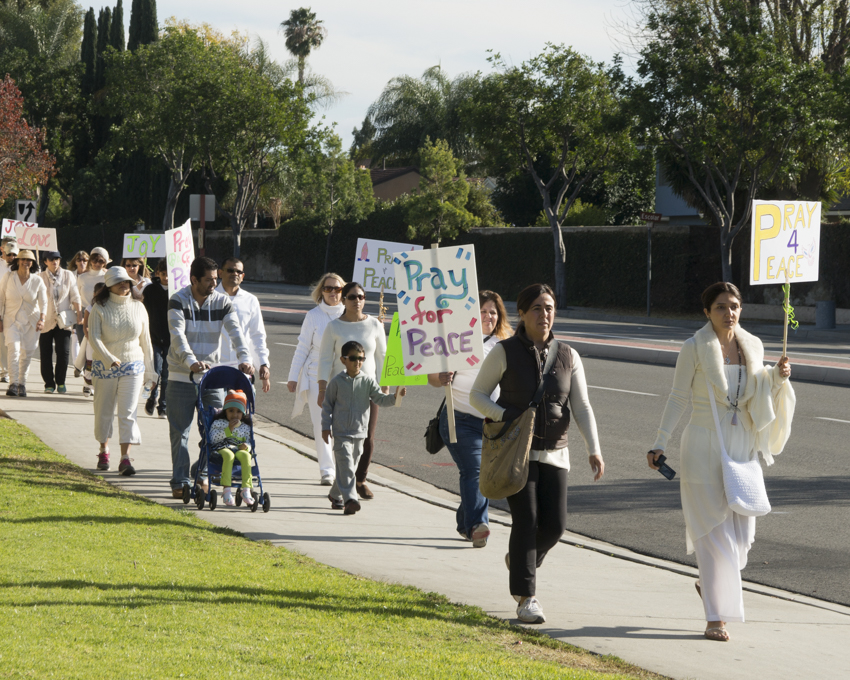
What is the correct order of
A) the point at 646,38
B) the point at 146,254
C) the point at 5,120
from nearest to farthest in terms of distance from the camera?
the point at 146,254, the point at 5,120, the point at 646,38

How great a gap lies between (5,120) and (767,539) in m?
27.1

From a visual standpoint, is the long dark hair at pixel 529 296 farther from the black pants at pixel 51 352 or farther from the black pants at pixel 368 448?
the black pants at pixel 51 352

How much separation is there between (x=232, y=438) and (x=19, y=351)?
6.35 meters

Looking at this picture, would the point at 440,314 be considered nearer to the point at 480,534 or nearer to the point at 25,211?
the point at 480,534

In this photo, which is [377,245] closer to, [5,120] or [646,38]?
[5,120]

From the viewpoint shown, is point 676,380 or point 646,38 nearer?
point 676,380

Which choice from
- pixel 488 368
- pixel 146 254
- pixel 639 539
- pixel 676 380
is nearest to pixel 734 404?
pixel 676 380

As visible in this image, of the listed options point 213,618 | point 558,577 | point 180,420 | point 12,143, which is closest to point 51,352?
point 180,420

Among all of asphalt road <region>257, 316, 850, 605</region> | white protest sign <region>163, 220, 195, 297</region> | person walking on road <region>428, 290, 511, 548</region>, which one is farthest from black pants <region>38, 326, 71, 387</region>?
person walking on road <region>428, 290, 511, 548</region>

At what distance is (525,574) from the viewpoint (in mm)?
5324

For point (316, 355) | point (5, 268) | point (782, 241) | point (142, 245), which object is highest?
point (142, 245)

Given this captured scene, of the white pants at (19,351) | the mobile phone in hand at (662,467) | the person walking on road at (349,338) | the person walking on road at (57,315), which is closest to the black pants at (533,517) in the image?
the mobile phone in hand at (662,467)

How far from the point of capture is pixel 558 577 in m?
6.48

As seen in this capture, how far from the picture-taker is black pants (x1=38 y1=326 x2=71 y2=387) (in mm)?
13531
